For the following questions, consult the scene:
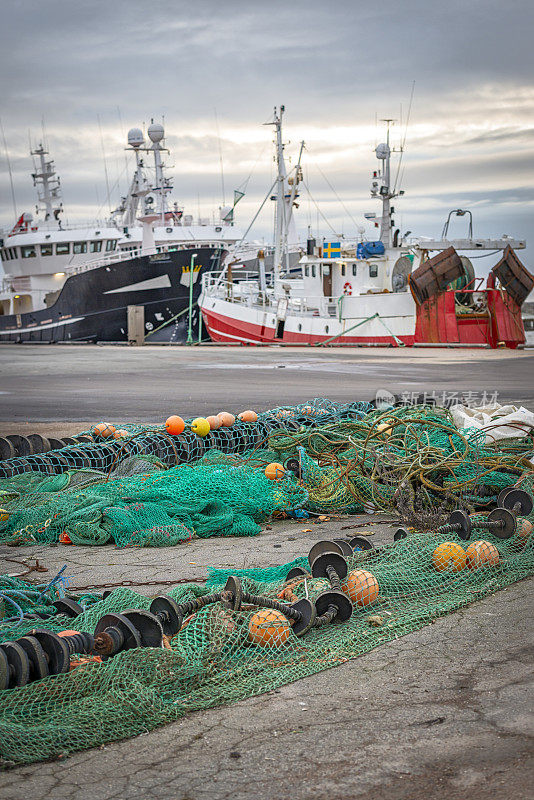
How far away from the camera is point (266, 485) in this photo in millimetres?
5812

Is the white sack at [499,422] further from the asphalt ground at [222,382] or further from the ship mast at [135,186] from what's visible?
the ship mast at [135,186]

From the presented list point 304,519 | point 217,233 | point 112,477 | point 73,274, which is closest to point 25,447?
point 112,477

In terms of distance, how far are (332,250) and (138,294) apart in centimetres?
980

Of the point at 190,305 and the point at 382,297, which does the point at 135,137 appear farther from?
the point at 382,297

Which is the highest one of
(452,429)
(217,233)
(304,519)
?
(217,233)

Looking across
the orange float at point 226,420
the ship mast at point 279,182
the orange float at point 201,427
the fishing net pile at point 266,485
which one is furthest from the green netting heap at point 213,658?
the ship mast at point 279,182

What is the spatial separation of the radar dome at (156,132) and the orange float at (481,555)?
4217cm

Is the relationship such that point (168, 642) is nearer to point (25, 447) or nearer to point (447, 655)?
point (447, 655)

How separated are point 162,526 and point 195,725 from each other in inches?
105

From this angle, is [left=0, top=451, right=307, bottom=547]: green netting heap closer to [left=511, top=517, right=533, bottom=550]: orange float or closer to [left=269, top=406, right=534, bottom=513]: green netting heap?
[left=269, top=406, right=534, bottom=513]: green netting heap

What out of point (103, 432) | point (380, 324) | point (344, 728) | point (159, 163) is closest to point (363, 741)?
point (344, 728)

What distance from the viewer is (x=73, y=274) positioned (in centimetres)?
4081

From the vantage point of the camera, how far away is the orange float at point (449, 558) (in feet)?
13.6

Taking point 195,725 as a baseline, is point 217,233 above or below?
above
